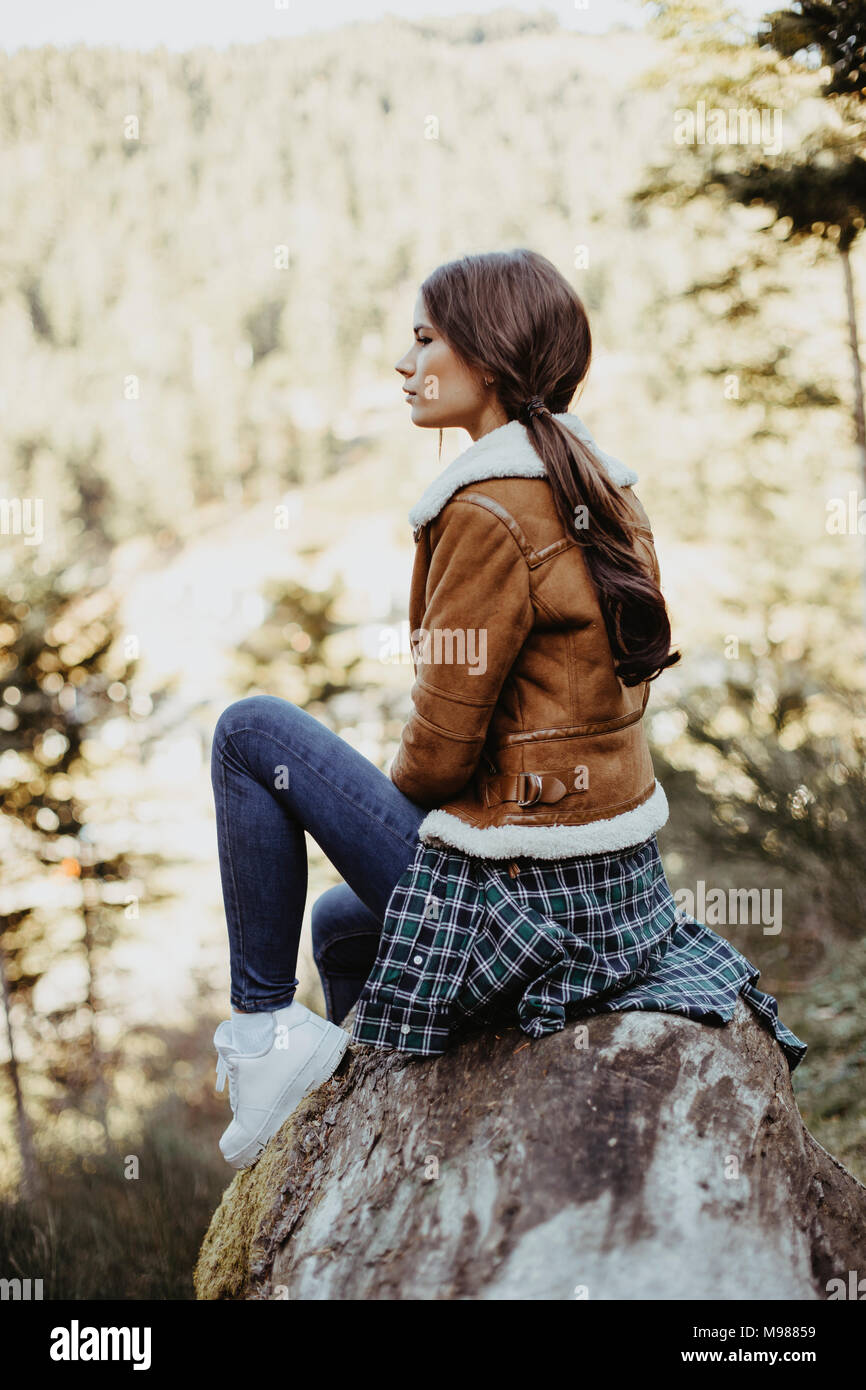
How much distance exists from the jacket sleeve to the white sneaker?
54 cm

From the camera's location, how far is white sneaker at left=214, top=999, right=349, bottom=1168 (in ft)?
5.89

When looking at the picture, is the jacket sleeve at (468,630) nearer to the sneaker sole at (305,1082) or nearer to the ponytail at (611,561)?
the ponytail at (611,561)

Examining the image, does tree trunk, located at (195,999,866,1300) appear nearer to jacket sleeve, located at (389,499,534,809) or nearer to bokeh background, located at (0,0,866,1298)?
jacket sleeve, located at (389,499,534,809)

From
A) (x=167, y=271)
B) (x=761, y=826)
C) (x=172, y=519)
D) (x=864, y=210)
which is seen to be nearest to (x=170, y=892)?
(x=761, y=826)

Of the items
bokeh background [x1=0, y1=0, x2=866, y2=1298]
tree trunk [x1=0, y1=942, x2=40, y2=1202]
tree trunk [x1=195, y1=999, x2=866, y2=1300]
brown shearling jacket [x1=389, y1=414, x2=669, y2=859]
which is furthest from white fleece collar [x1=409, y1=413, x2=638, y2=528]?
tree trunk [x1=0, y1=942, x2=40, y2=1202]

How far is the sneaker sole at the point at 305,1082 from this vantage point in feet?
5.96

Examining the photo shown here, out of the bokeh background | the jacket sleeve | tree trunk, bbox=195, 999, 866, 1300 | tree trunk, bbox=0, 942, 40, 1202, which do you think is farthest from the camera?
tree trunk, bbox=0, 942, 40, 1202

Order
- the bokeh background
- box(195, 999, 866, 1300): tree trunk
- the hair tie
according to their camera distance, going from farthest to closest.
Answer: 1. the bokeh background
2. the hair tie
3. box(195, 999, 866, 1300): tree trunk

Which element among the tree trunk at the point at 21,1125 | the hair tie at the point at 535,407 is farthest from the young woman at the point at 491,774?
the tree trunk at the point at 21,1125

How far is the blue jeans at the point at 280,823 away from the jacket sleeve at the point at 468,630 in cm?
17

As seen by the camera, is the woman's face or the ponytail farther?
the woman's face

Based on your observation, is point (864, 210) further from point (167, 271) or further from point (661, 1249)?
point (167, 271)

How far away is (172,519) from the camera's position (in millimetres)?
29406

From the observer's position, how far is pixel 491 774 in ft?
5.74
